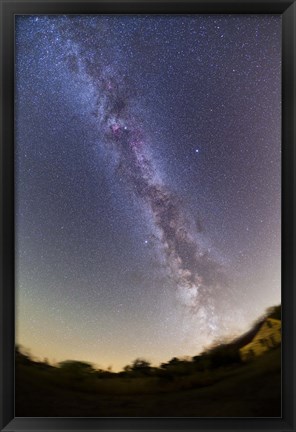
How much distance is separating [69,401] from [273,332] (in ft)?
2.17

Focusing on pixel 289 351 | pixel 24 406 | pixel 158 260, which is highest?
pixel 158 260

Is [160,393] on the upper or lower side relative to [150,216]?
lower

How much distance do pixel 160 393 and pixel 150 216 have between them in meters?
0.55

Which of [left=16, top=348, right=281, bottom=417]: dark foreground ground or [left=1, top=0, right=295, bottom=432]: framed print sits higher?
[left=1, top=0, right=295, bottom=432]: framed print

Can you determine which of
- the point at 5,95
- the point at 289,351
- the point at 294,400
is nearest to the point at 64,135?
the point at 5,95

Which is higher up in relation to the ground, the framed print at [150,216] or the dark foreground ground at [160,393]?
the framed print at [150,216]

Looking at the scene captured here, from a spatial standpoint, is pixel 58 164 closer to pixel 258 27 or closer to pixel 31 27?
pixel 31 27

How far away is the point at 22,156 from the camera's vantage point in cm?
129

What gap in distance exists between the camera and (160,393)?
1283mm

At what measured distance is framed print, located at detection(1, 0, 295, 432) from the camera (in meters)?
1.28

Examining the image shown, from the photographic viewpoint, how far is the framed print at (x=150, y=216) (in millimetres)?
1280

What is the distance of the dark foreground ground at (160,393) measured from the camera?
1278 mm

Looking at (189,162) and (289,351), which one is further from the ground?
(189,162)

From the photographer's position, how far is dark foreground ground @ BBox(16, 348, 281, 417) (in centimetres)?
128
